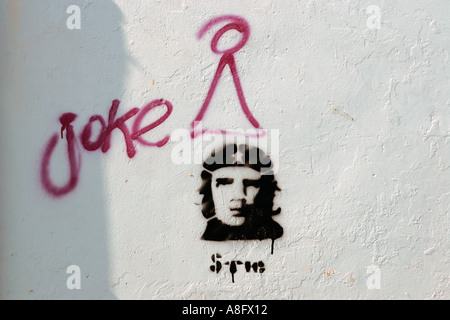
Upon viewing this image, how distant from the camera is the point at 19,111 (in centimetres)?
225

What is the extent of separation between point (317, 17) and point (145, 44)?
0.99m

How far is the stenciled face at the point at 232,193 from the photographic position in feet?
7.41

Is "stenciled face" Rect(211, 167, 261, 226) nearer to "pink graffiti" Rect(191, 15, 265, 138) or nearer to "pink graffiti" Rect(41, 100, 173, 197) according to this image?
"pink graffiti" Rect(191, 15, 265, 138)

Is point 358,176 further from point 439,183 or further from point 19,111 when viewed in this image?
point 19,111

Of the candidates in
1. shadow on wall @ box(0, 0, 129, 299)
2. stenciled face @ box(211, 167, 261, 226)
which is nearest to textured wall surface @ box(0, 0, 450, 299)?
shadow on wall @ box(0, 0, 129, 299)

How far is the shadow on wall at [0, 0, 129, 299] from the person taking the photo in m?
2.23

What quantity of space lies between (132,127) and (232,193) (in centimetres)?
67

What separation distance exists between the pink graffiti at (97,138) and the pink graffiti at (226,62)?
19 cm

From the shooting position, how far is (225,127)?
2275 mm

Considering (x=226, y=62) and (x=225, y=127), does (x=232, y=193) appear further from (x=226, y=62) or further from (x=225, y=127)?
(x=226, y=62)

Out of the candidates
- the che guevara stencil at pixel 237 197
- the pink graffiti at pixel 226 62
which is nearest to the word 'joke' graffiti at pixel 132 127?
the pink graffiti at pixel 226 62

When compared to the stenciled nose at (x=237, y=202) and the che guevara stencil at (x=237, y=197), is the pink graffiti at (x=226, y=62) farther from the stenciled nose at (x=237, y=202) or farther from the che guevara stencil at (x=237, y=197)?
the stenciled nose at (x=237, y=202)

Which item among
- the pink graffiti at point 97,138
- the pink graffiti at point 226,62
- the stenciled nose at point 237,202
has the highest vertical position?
the pink graffiti at point 226,62

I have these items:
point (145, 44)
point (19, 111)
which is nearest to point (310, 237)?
point (145, 44)
